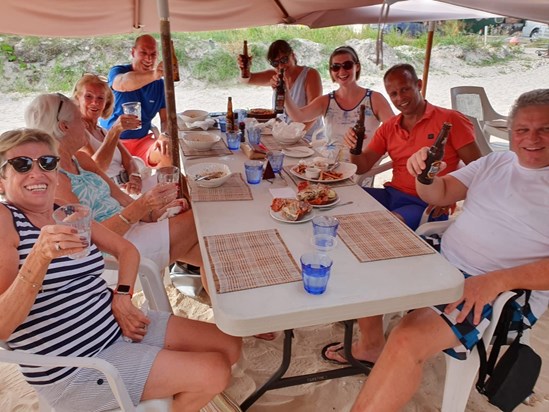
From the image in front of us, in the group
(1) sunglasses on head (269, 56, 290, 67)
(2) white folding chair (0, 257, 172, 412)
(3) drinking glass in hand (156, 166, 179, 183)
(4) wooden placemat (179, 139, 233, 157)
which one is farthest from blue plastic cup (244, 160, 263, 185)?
(1) sunglasses on head (269, 56, 290, 67)

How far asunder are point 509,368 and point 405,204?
1.24 meters

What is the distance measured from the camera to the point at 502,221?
1.75 meters

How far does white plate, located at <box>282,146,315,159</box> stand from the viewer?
2633 mm

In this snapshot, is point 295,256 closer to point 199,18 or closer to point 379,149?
point 379,149

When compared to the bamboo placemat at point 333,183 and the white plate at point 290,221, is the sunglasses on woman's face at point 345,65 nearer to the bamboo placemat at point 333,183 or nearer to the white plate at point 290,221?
the bamboo placemat at point 333,183

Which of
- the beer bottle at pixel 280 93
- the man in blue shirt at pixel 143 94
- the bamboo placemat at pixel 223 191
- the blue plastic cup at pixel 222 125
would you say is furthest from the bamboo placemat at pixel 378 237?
the man in blue shirt at pixel 143 94

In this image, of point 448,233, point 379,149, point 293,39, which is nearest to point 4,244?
point 448,233

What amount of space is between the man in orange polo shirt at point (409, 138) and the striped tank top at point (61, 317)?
178 cm

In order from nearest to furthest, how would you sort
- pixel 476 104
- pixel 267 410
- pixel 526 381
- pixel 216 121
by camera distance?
pixel 526 381
pixel 267 410
pixel 216 121
pixel 476 104

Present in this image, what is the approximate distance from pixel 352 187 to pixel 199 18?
9.05 ft

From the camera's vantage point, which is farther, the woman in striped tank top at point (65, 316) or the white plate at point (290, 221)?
the white plate at point (290, 221)

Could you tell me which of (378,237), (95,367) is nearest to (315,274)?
(378,237)

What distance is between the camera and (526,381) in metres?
1.57

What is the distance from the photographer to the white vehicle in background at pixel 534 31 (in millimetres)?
16203
